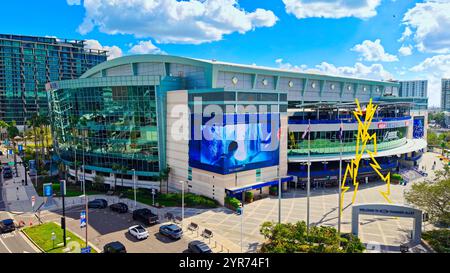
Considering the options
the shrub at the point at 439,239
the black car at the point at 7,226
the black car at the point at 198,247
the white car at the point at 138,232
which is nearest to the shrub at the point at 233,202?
the black car at the point at 198,247

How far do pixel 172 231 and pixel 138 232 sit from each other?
147 inches

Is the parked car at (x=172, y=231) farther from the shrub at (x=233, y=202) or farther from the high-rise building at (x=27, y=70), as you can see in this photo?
the high-rise building at (x=27, y=70)

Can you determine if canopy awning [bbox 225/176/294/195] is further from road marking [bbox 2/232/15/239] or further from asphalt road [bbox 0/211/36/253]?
road marking [bbox 2/232/15/239]

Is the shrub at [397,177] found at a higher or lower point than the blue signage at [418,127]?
lower

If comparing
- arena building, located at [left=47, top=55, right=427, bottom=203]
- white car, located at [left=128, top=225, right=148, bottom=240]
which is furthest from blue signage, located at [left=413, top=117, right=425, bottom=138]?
white car, located at [left=128, top=225, right=148, bottom=240]

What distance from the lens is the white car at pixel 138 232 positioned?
3400 centimetres

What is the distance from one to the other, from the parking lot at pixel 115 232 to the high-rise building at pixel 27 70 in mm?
111917

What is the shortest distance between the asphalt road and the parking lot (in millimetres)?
4855

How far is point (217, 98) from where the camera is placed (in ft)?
149

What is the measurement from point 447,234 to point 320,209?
50.4 ft

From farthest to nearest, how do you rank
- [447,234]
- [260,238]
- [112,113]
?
1. [112,113]
2. [260,238]
3. [447,234]
